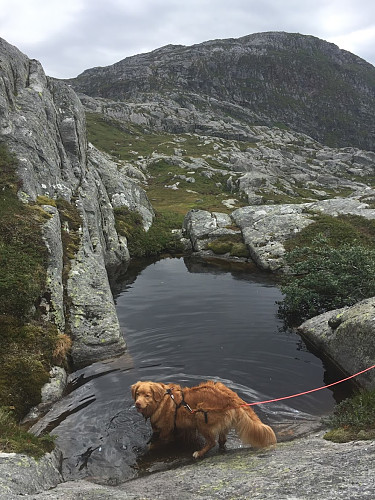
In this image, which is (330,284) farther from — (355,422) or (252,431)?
(252,431)

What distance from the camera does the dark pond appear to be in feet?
31.5

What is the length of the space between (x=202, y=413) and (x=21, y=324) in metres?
8.69

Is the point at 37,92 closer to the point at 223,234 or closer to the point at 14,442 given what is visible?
the point at 223,234

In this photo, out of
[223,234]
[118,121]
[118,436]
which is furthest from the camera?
[118,121]

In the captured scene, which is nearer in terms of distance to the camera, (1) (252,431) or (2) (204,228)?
(1) (252,431)

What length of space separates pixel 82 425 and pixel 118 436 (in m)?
1.29

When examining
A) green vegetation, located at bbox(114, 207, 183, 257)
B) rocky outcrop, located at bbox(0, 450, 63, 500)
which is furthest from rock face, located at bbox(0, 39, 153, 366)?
rocky outcrop, located at bbox(0, 450, 63, 500)

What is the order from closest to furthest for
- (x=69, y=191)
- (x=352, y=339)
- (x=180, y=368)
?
(x=352, y=339)
(x=180, y=368)
(x=69, y=191)

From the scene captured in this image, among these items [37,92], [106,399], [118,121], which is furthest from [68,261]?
[118,121]

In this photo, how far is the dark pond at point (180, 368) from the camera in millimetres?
9594

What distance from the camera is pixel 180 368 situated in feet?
47.1

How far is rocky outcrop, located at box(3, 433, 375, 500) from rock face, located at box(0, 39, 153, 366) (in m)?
8.42

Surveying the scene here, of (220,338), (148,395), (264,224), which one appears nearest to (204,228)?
(264,224)

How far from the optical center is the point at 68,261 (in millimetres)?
20078
